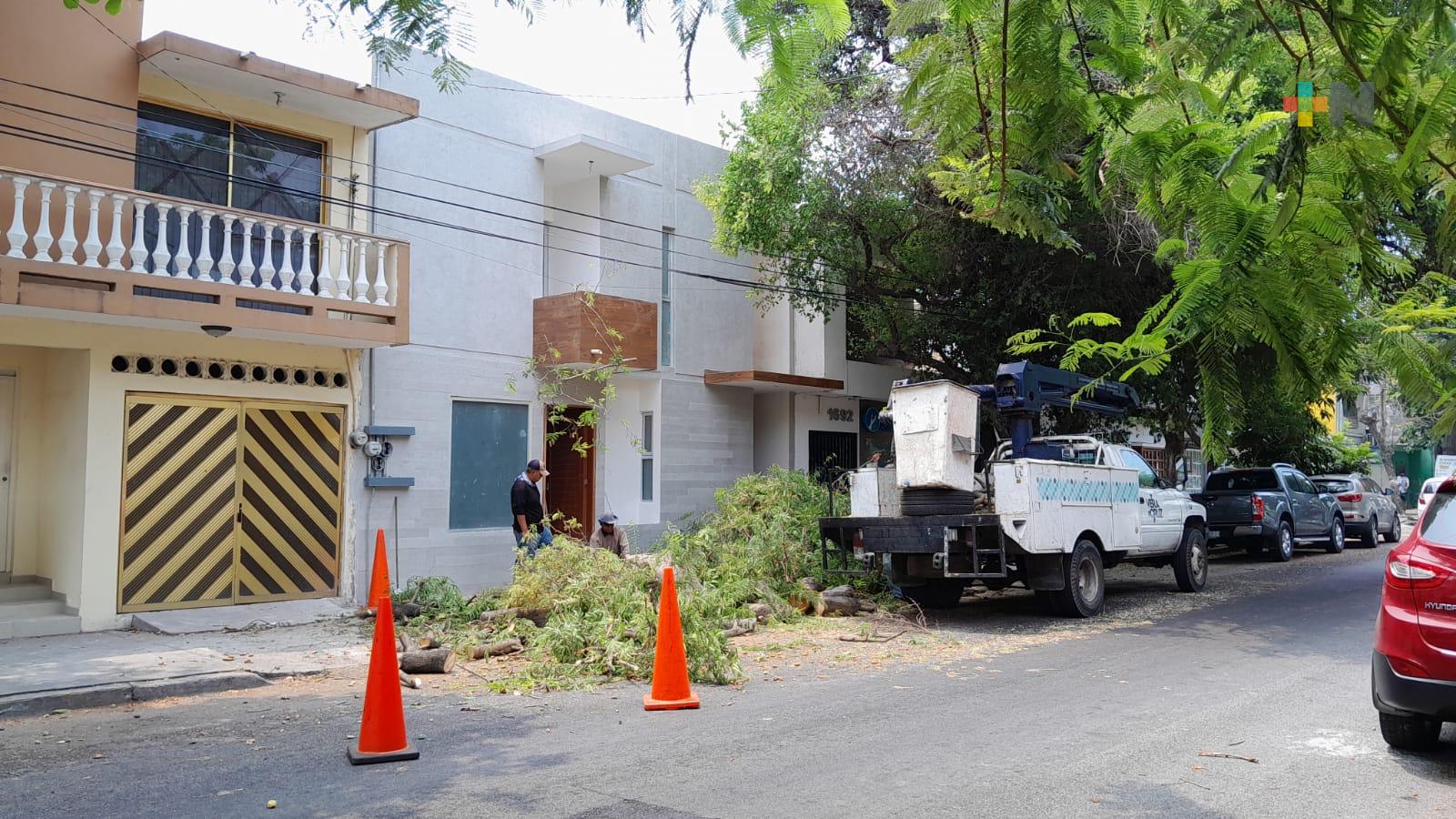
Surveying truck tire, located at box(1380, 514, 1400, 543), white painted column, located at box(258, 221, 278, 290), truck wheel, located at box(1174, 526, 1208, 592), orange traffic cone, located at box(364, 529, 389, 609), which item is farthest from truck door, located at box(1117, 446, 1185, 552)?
truck tire, located at box(1380, 514, 1400, 543)

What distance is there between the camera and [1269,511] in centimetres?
1956

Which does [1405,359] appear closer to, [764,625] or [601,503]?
[764,625]

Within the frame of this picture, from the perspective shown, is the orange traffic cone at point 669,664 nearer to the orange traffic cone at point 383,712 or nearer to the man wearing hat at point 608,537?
the orange traffic cone at point 383,712

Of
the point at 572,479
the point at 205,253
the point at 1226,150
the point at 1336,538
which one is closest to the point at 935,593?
the point at 572,479

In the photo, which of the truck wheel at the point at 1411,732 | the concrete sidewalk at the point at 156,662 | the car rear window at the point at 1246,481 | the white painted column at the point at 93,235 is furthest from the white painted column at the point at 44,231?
the car rear window at the point at 1246,481

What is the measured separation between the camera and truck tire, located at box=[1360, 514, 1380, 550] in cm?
2314

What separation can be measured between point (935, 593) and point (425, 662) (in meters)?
6.43

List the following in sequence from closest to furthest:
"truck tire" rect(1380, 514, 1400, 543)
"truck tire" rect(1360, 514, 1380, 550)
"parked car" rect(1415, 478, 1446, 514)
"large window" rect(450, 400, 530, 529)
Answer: "parked car" rect(1415, 478, 1446, 514) → "large window" rect(450, 400, 530, 529) → "truck tire" rect(1360, 514, 1380, 550) → "truck tire" rect(1380, 514, 1400, 543)

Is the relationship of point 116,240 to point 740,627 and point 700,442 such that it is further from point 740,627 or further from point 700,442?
point 700,442

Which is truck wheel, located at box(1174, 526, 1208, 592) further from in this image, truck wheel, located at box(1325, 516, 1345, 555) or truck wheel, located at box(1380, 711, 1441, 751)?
truck wheel, located at box(1380, 711, 1441, 751)

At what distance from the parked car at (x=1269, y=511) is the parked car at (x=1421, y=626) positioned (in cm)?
1506

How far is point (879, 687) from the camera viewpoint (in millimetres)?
8031

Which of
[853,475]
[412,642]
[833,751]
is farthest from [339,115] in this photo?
[833,751]

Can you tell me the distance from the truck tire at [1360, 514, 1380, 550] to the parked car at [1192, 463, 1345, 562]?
1.72 metres
